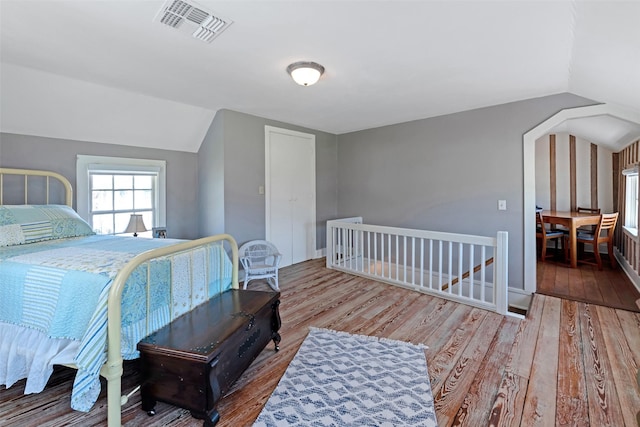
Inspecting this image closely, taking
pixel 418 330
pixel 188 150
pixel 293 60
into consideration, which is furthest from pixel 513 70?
pixel 188 150

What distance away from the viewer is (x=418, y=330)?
101 inches

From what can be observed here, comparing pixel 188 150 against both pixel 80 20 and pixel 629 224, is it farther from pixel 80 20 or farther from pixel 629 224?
pixel 629 224

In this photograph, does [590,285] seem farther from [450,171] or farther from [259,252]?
[259,252]

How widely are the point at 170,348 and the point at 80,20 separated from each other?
6.72ft

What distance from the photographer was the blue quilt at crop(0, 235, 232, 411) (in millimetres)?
1407

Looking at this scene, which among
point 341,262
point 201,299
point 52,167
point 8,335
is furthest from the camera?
point 341,262

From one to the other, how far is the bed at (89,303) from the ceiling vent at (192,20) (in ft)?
4.56

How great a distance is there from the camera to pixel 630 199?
4.17 meters

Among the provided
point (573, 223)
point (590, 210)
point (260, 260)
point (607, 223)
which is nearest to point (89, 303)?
point (260, 260)

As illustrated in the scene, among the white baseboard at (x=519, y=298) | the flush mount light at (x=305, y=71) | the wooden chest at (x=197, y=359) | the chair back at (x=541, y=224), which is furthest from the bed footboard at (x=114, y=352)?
the chair back at (x=541, y=224)

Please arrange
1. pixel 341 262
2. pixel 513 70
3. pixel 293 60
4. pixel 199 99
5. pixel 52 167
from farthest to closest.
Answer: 1. pixel 341 262
2. pixel 199 99
3. pixel 52 167
4. pixel 513 70
5. pixel 293 60

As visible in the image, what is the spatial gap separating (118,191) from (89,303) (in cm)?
259

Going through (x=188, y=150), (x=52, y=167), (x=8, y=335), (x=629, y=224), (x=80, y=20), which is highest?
(x=80, y=20)

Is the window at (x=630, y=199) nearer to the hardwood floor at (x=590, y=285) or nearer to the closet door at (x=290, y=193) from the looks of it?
the hardwood floor at (x=590, y=285)
